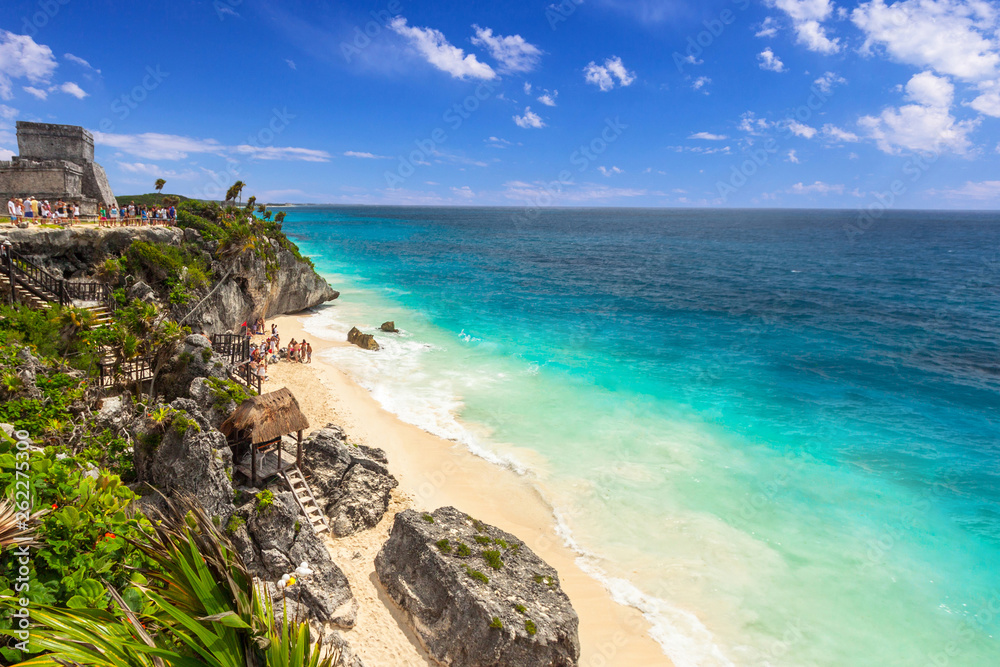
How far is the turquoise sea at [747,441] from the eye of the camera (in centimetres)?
1434

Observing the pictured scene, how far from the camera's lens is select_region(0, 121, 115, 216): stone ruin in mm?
24578

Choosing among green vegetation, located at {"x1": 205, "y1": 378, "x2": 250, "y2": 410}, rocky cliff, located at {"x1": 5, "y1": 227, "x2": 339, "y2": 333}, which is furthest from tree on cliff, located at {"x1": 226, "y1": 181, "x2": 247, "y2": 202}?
green vegetation, located at {"x1": 205, "y1": 378, "x2": 250, "y2": 410}

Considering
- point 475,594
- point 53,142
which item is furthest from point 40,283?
point 475,594

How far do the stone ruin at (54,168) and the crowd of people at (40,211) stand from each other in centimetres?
72

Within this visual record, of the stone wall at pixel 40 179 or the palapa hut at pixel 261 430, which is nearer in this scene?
the palapa hut at pixel 261 430

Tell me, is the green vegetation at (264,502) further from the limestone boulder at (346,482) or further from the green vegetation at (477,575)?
the green vegetation at (477,575)

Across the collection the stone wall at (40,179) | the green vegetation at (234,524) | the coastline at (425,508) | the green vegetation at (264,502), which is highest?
the stone wall at (40,179)

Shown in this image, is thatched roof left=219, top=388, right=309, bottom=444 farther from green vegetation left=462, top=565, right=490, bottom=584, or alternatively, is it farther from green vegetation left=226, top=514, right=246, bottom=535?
green vegetation left=462, top=565, right=490, bottom=584

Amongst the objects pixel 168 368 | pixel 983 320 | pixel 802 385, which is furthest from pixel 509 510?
pixel 983 320

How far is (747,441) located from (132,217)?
33.6m

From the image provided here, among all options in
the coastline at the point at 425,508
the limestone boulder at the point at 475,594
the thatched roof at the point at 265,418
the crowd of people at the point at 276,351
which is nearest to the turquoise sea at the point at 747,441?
the coastline at the point at 425,508

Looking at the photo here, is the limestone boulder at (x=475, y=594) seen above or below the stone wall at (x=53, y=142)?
below

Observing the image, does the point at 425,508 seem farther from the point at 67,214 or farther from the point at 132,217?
the point at 67,214

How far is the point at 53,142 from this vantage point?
2659cm
